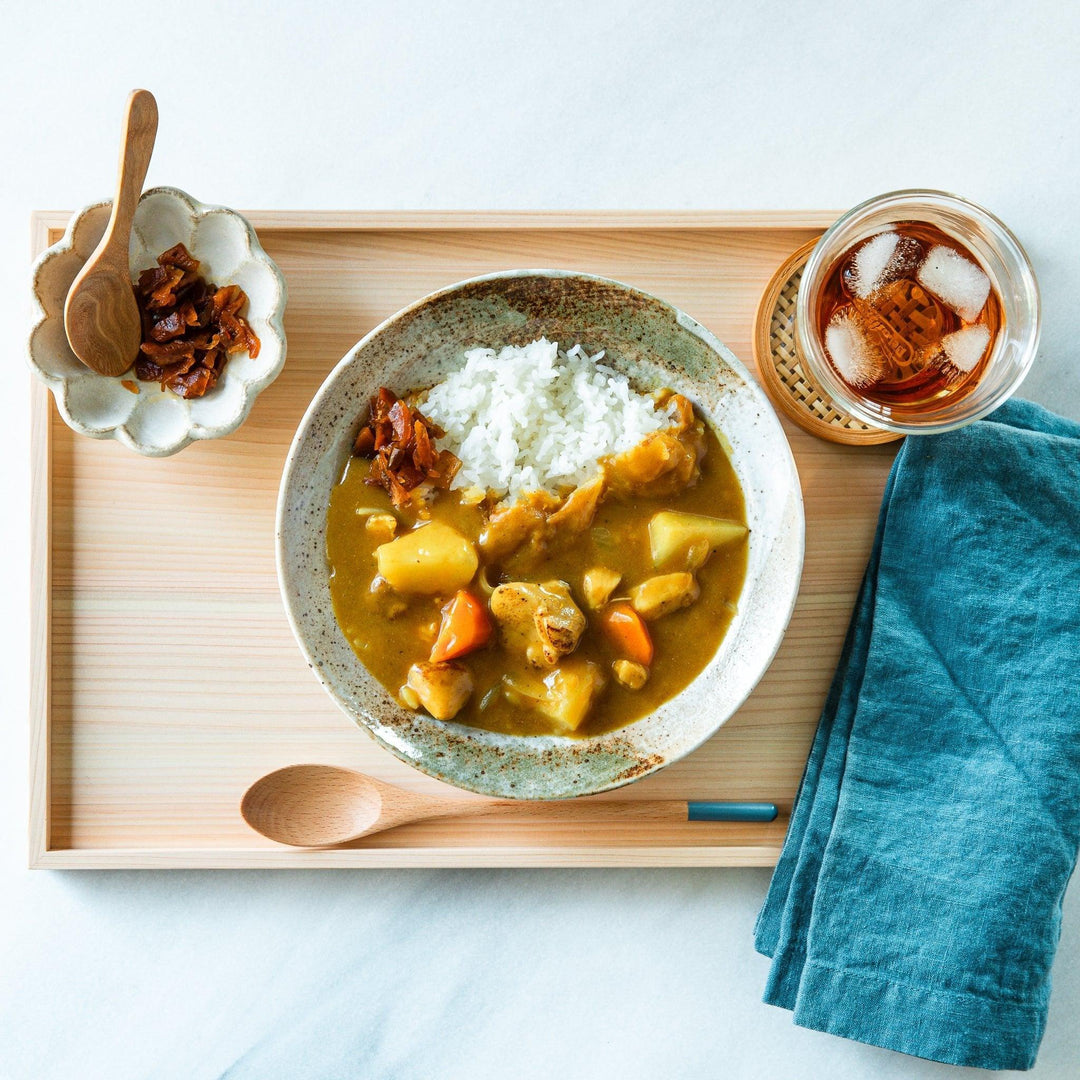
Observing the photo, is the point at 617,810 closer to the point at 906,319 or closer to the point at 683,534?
the point at 683,534

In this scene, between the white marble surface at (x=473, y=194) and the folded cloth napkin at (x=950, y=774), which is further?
the white marble surface at (x=473, y=194)

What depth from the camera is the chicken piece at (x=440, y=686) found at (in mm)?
2098

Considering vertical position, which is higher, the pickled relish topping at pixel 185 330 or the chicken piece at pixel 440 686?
the pickled relish topping at pixel 185 330

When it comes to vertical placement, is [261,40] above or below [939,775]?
above

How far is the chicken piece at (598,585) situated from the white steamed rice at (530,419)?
0.78 feet

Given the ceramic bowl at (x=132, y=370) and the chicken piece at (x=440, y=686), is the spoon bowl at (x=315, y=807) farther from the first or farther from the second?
the ceramic bowl at (x=132, y=370)

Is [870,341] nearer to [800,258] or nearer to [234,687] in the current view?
[800,258]

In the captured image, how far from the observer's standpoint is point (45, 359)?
2.12 meters

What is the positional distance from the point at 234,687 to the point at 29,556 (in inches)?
24.9

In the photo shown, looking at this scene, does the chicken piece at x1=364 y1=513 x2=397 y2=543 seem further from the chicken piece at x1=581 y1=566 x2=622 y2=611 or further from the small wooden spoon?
the small wooden spoon

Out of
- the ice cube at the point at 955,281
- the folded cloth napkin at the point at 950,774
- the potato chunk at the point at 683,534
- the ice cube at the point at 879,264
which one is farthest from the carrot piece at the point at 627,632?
the ice cube at the point at 955,281

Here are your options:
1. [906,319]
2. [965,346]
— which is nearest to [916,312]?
[906,319]

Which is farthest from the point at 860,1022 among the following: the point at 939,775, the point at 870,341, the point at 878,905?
the point at 870,341

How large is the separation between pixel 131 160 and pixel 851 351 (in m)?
1.76
